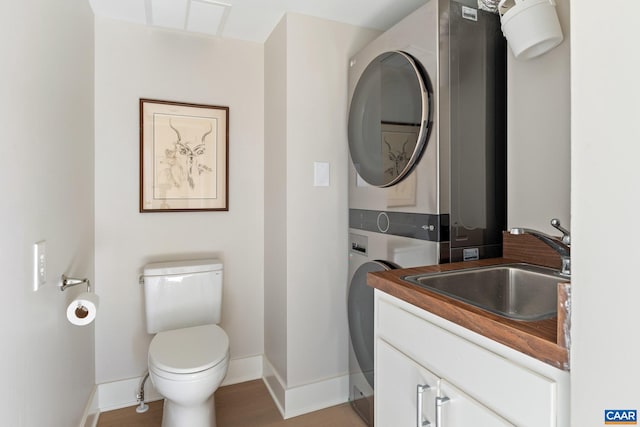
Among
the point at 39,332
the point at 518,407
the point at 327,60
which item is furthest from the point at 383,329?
the point at 327,60

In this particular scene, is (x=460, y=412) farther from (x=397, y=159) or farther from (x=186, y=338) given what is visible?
(x=186, y=338)

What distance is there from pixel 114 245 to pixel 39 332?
1.01 metres

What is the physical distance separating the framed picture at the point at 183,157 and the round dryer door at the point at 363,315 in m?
0.97

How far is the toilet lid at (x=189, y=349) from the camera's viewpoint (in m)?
1.55

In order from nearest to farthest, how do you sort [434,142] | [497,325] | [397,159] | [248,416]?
1. [497,325]
2. [434,142]
3. [397,159]
4. [248,416]

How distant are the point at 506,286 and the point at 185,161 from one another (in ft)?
6.04

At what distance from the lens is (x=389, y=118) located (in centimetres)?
170

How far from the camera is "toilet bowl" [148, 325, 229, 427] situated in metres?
1.53

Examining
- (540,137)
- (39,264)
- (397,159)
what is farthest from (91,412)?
(540,137)

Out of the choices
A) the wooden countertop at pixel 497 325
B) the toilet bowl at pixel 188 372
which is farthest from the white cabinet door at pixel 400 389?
the toilet bowl at pixel 188 372

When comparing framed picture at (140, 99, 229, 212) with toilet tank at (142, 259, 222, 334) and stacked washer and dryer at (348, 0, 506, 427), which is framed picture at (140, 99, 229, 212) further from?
stacked washer and dryer at (348, 0, 506, 427)

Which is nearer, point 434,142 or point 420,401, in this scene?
point 420,401

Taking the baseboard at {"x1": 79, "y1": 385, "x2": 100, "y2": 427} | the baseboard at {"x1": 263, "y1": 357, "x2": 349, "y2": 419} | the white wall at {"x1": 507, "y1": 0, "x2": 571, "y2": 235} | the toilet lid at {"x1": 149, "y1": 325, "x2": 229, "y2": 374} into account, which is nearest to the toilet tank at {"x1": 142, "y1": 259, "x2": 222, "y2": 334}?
the toilet lid at {"x1": 149, "y1": 325, "x2": 229, "y2": 374}
